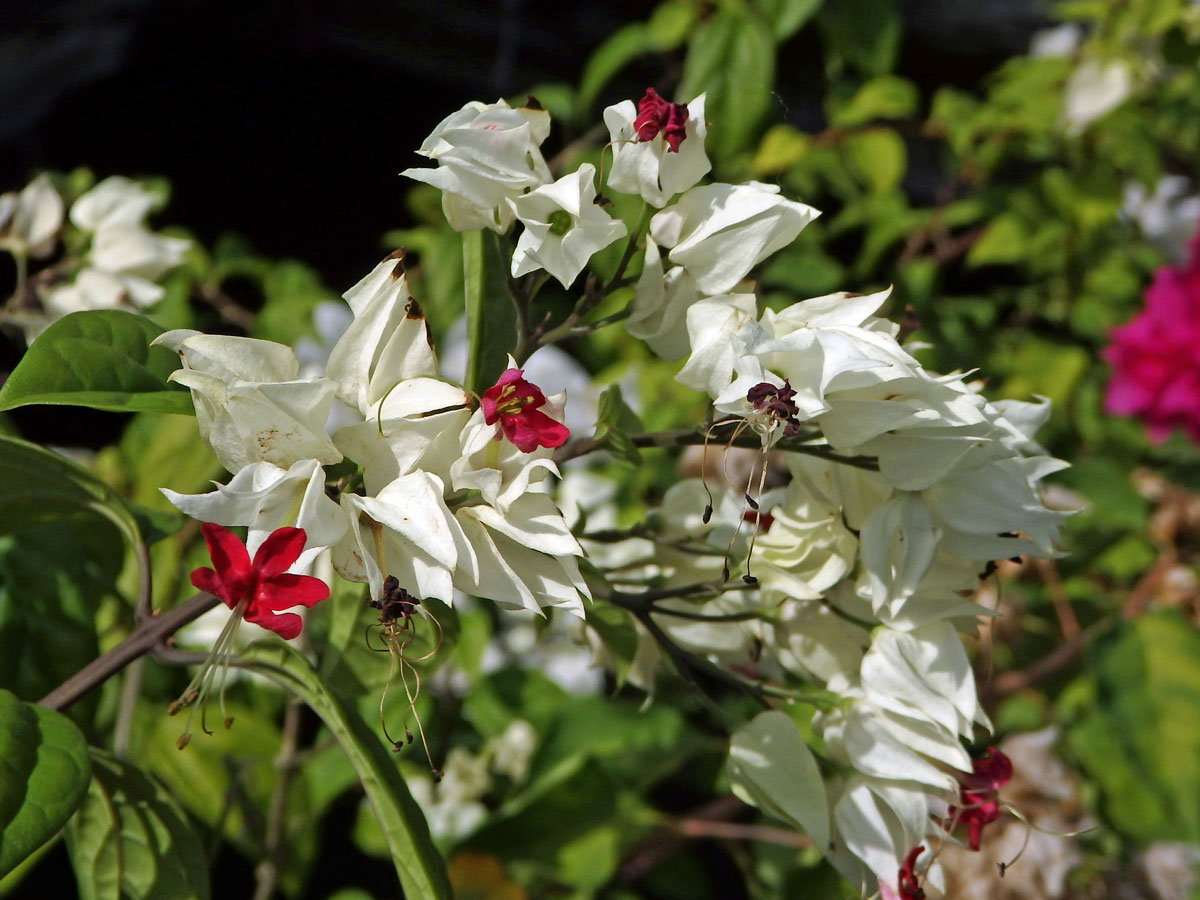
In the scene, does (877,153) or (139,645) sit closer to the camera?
(139,645)

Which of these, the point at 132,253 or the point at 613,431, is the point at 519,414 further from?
the point at 132,253

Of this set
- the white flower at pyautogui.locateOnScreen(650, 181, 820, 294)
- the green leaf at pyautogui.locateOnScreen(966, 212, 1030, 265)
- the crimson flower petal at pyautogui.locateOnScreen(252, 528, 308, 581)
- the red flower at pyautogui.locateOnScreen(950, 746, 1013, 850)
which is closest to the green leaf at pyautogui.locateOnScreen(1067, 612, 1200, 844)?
the green leaf at pyautogui.locateOnScreen(966, 212, 1030, 265)

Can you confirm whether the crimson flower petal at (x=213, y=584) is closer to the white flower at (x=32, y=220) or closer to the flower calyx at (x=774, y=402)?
the flower calyx at (x=774, y=402)

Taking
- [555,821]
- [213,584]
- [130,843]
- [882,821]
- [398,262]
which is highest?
[398,262]

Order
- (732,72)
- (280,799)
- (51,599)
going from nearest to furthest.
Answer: (51,599), (280,799), (732,72)

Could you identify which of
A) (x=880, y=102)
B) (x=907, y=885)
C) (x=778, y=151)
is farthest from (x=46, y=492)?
(x=880, y=102)

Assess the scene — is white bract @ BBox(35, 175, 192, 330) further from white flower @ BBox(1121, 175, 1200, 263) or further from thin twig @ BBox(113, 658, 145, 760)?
white flower @ BBox(1121, 175, 1200, 263)

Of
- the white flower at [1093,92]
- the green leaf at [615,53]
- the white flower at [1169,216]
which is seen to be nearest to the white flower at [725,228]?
the green leaf at [615,53]
